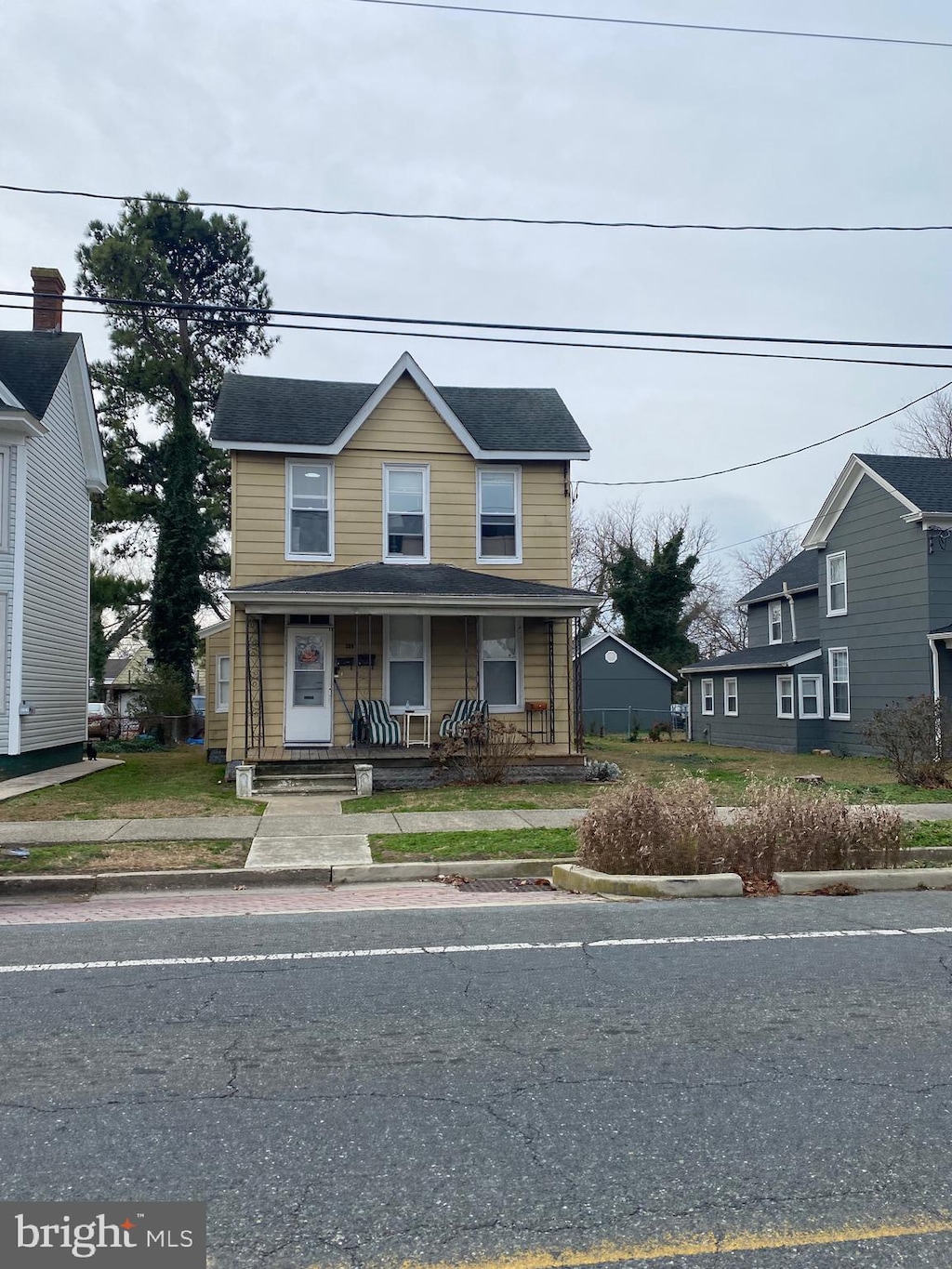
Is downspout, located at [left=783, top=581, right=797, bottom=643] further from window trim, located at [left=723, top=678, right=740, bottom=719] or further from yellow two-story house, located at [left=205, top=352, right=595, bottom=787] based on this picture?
yellow two-story house, located at [left=205, top=352, right=595, bottom=787]

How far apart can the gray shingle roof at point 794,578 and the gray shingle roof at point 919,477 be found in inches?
241

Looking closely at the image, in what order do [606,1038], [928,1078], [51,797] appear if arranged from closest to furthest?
[928,1078] → [606,1038] → [51,797]

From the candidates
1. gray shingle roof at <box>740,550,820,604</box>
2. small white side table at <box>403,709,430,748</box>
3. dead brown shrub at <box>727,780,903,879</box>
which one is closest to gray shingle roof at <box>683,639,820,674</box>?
gray shingle roof at <box>740,550,820,604</box>

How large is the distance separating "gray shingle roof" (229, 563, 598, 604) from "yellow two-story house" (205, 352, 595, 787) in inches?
2.7

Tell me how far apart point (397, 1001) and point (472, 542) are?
13.9 meters

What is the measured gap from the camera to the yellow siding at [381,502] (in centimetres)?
1802

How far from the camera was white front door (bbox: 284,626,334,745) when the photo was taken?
17.8 m

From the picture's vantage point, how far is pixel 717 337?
13141 millimetres

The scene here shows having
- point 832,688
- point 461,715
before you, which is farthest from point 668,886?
point 832,688

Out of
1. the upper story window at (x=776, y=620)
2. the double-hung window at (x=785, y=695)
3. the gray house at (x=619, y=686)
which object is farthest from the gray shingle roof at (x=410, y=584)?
the gray house at (x=619, y=686)

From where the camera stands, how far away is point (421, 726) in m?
18.2

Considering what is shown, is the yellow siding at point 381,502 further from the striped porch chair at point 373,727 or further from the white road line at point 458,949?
the white road line at point 458,949

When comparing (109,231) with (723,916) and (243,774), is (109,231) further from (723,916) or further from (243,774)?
(723,916)

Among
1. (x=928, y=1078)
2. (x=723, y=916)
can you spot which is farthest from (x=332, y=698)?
(x=928, y=1078)
